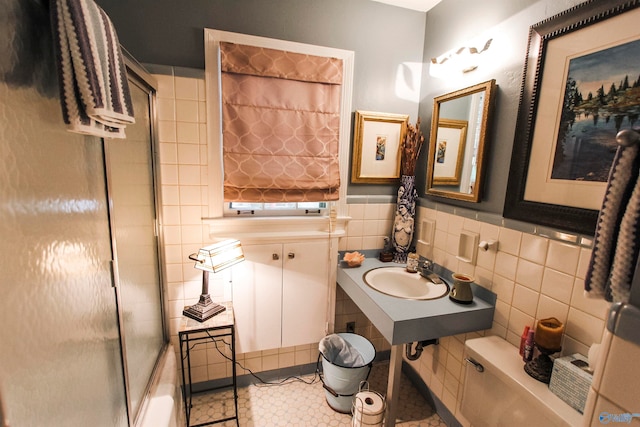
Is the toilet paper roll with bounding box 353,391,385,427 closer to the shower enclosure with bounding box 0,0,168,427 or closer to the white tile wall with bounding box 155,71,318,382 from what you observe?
the white tile wall with bounding box 155,71,318,382

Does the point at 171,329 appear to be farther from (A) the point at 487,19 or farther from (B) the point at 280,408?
(A) the point at 487,19

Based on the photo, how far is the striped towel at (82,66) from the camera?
0.65m

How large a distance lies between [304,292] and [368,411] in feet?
2.43

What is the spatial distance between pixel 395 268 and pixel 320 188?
2.35 feet

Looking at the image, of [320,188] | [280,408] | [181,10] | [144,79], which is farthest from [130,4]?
[280,408]

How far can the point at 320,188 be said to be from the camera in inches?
72.7

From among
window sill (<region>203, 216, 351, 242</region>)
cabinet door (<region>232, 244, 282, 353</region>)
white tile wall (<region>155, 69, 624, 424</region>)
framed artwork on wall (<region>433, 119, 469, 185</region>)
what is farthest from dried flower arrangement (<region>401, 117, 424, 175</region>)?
cabinet door (<region>232, 244, 282, 353</region>)

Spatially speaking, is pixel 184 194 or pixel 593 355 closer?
pixel 593 355

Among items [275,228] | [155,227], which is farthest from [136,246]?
[275,228]

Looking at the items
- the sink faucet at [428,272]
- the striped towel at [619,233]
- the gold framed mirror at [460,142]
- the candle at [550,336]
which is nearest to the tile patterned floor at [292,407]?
the sink faucet at [428,272]

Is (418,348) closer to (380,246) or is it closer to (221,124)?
(380,246)

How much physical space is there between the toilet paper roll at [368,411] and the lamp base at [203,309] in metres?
0.92

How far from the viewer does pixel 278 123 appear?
171 centimetres

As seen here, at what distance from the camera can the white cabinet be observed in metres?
1.81
